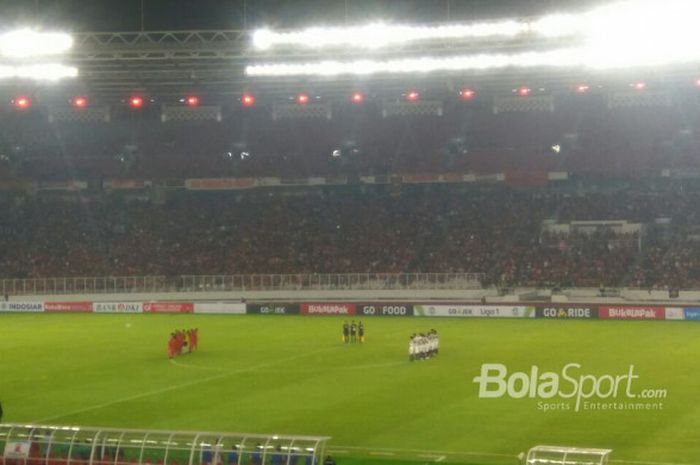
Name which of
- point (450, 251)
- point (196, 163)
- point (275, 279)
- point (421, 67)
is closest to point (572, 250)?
point (450, 251)

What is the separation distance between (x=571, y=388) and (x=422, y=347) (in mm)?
7930

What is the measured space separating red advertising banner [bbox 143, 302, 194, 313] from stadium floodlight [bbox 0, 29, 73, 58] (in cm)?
2308

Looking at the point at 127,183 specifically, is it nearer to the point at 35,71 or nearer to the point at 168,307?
the point at 168,307

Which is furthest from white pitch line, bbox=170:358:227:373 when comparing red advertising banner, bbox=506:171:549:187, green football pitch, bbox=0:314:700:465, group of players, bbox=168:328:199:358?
red advertising banner, bbox=506:171:549:187

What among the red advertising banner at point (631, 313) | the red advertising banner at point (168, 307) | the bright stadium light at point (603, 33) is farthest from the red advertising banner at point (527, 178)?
the bright stadium light at point (603, 33)

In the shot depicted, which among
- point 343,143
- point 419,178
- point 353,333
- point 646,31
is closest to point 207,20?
point 353,333

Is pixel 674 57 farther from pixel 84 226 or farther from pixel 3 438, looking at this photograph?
pixel 84 226

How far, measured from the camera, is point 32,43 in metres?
35.8

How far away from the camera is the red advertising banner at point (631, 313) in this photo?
49.0m

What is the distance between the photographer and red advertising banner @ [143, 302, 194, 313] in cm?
5778

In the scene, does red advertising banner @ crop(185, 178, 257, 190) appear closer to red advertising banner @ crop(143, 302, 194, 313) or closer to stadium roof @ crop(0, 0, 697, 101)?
red advertising banner @ crop(143, 302, 194, 313)

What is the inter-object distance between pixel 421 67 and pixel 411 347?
563 inches

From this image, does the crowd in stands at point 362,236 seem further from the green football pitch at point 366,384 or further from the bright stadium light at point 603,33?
the bright stadium light at point 603,33

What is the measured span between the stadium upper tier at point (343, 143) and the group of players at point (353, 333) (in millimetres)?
30783
